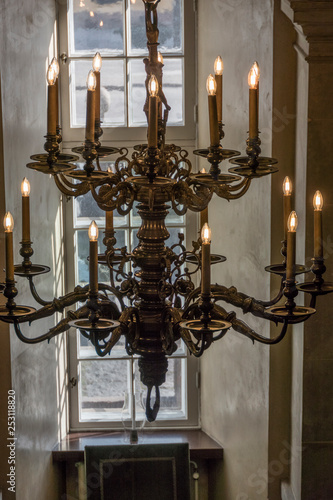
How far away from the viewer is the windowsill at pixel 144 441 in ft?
11.9

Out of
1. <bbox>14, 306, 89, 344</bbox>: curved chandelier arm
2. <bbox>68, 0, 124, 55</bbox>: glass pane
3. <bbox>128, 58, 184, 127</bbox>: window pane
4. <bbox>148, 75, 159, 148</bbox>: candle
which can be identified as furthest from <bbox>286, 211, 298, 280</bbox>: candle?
<bbox>68, 0, 124, 55</bbox>: glass pane

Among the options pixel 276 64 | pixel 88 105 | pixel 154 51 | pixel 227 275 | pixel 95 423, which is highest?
pixel 276 64

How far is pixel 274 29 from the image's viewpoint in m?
2.83

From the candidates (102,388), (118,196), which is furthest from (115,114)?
(118,196)

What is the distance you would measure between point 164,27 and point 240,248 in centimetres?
128

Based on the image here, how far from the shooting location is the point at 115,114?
376 cm

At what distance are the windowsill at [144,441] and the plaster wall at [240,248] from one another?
2.7 inches

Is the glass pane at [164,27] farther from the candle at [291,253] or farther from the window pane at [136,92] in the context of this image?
the candle at [291,253]

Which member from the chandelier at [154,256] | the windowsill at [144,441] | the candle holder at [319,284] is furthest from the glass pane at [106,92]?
the candle holder at [319,284]

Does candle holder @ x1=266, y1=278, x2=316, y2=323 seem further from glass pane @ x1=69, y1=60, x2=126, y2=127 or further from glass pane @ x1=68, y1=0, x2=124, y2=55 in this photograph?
glass pane @ x1=68, y1=0, x2=124, y2=55

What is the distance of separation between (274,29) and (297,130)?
0.41 m

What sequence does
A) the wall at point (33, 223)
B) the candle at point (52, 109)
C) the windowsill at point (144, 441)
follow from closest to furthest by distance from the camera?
the candle at point (52, 109)
the wall at point (33, 223)
the windowsill at point (144, 441)

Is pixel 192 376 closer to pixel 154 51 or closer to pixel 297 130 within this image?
pixel 297 130

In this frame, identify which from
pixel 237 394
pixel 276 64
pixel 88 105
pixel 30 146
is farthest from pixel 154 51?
pixel 237 394
